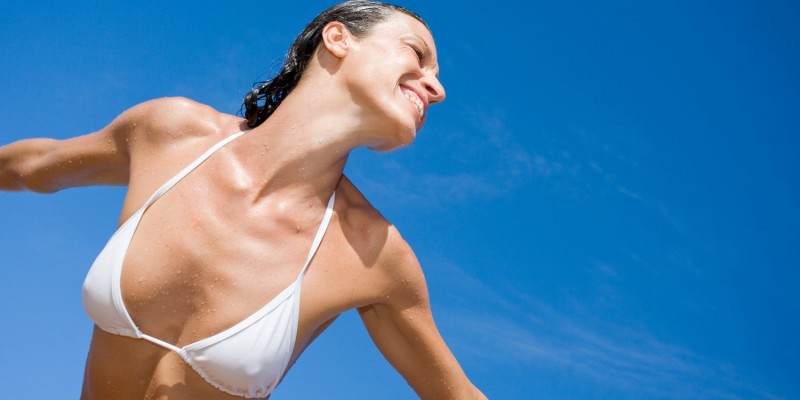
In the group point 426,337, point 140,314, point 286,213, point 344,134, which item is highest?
point 344,134

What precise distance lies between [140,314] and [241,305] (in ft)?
1.55

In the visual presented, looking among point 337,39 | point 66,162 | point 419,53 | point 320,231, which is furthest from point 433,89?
point 66,162

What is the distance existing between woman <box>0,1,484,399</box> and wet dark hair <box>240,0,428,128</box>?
0.04ft

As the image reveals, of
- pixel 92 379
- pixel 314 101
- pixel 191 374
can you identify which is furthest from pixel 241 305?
pixel 314 101

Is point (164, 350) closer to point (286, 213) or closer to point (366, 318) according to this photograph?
point (286, 213)

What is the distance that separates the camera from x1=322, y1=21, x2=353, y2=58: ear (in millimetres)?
4438

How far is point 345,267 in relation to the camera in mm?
4227

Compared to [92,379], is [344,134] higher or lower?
higher

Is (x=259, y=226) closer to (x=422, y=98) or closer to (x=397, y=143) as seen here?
(x=397, y=143)

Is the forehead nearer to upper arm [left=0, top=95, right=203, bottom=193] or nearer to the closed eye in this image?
the closed eye

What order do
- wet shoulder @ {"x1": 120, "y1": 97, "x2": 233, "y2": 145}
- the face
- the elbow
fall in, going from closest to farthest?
the face < wet shoulder @ {"x1": 120, "y1": 97, "x2": 233, "y2": 145} < the elbow

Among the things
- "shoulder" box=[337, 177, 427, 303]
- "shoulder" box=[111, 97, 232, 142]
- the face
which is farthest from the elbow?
the face

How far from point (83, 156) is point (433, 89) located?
1968 millimetres

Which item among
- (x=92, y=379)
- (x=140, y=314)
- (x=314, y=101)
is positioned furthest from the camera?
(x=314, y=101)
